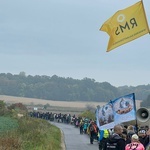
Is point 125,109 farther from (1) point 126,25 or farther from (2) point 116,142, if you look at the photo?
(2) point 116,142

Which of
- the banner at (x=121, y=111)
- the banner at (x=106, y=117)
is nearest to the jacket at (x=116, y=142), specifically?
the banner at (x=121, y=111)

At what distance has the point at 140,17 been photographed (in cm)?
1566

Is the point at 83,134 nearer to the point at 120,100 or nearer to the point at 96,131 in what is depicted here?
the point at 96,131

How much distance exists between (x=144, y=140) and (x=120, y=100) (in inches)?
85.8

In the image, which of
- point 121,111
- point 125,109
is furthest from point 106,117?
point 125,109

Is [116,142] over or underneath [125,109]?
underneath

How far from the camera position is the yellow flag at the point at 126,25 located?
50.7 ft

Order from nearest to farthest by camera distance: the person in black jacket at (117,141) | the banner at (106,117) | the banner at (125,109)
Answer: the person in black jacket at (117,141) → the banner at (125,109) → the banner at (106,117)

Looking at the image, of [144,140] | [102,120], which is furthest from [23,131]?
[144,140]

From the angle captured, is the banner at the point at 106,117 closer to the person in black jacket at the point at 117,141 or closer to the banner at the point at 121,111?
the banner at the point at 121,111

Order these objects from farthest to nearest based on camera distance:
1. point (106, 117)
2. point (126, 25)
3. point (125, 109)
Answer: point (106, 117) < point (126, 25) < point (125, 109)

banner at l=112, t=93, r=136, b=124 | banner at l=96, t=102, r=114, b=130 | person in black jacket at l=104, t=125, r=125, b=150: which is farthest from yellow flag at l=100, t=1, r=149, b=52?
person in black jacket at l=104, t=125, r=125, b=150

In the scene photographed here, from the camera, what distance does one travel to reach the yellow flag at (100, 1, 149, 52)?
15448 mm

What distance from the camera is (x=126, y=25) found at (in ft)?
51.7
